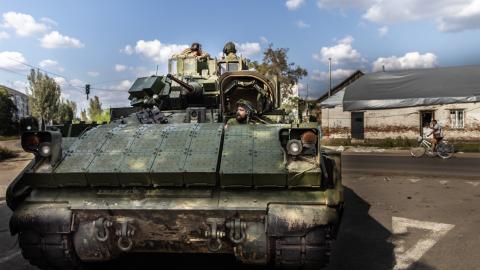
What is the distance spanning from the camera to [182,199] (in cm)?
461

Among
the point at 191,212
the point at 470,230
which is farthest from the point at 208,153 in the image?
the point at 470,230

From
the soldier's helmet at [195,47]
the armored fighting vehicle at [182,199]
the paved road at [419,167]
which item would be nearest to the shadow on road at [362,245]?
the armored fighting vehicle at [182,199]

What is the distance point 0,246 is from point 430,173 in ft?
39.4

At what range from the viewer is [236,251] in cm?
452

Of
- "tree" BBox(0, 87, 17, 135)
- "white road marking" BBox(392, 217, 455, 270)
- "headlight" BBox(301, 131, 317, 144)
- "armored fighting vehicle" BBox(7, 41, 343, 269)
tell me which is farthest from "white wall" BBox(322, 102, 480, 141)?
"tree" BBox(0, 87, 17, 135)

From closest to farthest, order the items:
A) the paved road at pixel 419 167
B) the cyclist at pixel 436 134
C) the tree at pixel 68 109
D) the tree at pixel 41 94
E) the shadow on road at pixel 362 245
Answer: the shadow on road at pixel 362 245 → the paved road at pixel 419 167 → the cyclist at pixel 436 134 → the tree at pixel 41 94 → the tree at pixel 68 109

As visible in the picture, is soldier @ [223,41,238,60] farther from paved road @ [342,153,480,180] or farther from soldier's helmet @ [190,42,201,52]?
paved road @ [342,153,480,180]

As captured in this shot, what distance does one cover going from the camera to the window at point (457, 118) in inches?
1125

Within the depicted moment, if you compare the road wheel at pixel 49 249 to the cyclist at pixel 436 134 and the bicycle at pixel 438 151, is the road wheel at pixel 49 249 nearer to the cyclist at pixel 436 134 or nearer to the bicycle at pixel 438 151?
the cyclist at pixel 436 134

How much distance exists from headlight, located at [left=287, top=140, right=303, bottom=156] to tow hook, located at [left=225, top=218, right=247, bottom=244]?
79 centimetres

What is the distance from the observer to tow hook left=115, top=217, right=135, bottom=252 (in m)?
4.54

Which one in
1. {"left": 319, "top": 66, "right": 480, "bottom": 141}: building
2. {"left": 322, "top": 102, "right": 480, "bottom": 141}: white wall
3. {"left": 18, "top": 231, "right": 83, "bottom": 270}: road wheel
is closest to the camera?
{"left": 18, "top": 231, "right": 83, "bottom": 270}: road wheel

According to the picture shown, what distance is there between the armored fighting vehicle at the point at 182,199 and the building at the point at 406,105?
85.5 ft

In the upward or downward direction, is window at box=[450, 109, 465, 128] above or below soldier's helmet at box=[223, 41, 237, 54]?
below
